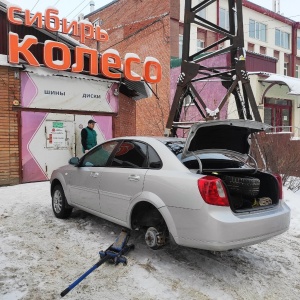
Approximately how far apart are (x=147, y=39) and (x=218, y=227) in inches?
802

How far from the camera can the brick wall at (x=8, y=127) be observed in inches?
367

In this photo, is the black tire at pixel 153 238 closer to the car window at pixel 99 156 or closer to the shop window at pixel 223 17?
the car window at pixel 99 156

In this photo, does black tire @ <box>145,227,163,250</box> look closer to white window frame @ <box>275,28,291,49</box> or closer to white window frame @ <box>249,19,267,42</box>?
white window frame @ <box>249,19,267,42</box>

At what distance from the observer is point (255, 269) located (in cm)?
390

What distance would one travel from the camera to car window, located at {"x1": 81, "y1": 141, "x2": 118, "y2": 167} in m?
4.88

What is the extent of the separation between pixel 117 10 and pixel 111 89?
1571 cm

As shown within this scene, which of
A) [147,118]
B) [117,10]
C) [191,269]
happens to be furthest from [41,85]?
Answer: [117,10]

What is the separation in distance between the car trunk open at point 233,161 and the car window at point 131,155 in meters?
0.62

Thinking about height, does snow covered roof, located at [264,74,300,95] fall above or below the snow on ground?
above

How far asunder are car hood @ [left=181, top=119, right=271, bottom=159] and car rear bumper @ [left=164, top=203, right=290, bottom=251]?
0.77 metres

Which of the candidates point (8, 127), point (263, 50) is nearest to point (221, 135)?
point (8, 127)

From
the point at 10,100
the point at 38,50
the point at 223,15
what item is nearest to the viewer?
the point at 10,100

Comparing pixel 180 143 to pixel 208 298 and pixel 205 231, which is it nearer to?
pixel 205 231

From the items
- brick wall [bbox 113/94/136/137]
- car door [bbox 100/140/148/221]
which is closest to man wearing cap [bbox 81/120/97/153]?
brick wall [bbox 113/94/136/137]
